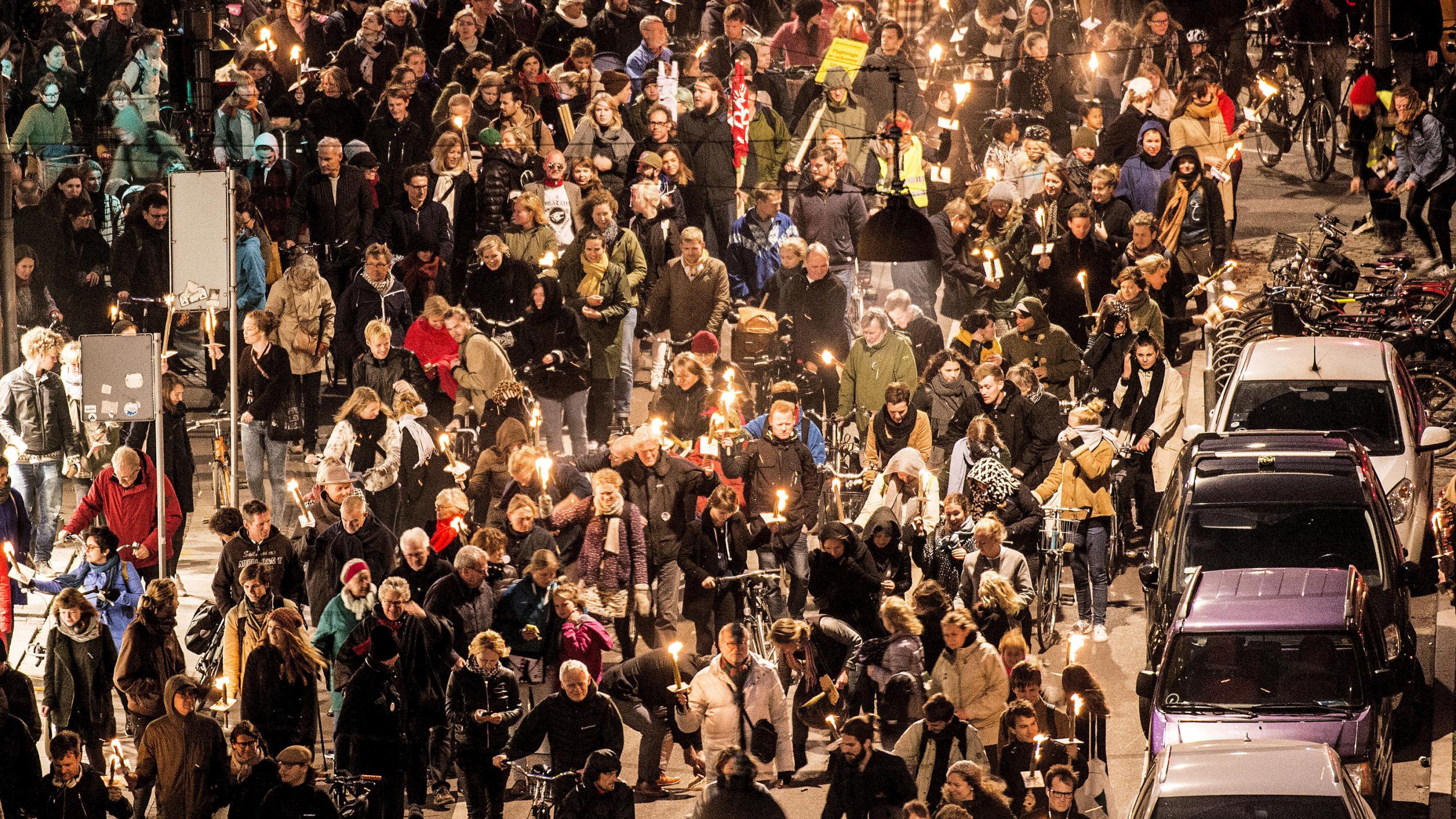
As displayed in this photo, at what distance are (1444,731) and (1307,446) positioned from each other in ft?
6.95

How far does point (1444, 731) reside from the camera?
16.1m

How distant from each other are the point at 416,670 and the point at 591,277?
6396mm

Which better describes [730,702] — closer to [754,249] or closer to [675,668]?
[675,668]

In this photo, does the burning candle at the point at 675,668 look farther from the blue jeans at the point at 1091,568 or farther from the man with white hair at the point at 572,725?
the blue jeans at the point at 1091,568

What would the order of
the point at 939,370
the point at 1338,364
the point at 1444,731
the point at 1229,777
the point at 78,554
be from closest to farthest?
the point at 1229,777, the point at 1444,731, the point at 78,554, the point at 1338,364, the point at 939,370

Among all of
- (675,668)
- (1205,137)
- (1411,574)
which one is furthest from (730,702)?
(1205,137)

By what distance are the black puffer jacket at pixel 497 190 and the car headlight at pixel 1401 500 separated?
8808 millimetres

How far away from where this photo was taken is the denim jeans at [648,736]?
52.6 ft

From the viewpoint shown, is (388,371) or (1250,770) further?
(388,371)

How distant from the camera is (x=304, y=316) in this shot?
2134 centimetres

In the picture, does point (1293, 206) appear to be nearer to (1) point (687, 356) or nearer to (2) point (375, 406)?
(1) point (687, 356)

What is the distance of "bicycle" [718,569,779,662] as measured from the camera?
17719 mm

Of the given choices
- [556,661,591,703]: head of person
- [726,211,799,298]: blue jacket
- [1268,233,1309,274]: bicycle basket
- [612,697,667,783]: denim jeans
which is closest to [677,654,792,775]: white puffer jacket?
[612,697,667,783]: denim jeans

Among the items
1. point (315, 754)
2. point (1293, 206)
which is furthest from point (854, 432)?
point (1293, 206)
